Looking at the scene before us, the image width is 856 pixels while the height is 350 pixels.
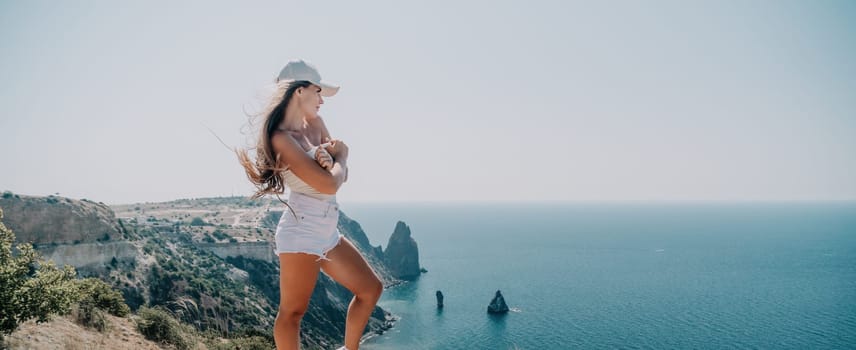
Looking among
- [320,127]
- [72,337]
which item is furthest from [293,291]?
[72,337]

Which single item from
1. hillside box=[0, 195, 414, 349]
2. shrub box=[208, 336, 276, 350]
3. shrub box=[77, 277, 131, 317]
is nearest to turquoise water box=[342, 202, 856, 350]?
hillside box=[0, 195, 414, 349]

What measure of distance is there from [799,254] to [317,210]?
133m

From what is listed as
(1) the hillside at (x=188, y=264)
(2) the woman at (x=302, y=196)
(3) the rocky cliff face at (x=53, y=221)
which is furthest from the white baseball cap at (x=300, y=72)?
(3) the rocky cliff face at (x=53, y=221)

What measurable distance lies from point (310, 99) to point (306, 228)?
0.74m

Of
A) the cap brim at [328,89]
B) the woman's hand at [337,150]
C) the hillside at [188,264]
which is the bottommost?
the hillside at [188,264]

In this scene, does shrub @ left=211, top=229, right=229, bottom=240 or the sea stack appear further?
the sea stack

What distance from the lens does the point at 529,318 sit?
5634 centimetres

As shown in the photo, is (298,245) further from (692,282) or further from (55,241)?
(692,282)

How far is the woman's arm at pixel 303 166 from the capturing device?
246cm

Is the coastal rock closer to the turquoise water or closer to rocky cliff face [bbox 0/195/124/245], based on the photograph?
the turquoise water

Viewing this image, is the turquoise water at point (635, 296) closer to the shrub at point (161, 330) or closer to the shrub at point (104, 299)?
the shrub at point (104, 299)

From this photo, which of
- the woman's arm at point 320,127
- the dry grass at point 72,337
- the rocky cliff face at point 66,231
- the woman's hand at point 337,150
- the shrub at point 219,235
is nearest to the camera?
the woman's hand at point 337,150

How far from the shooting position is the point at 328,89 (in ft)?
8.88

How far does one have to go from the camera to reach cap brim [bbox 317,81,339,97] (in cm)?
268
